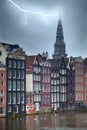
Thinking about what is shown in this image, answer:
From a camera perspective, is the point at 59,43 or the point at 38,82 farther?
the point at 59,43

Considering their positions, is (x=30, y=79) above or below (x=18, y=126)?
above

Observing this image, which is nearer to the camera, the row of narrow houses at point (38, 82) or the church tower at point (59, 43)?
the row of narrow houses at point (38, 82)

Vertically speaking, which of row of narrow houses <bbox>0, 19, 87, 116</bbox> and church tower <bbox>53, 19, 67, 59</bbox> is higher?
church tower <bbox>53, 19, 67, 59</bbox>

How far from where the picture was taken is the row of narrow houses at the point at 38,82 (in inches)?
3580

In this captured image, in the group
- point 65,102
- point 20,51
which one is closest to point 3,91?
point 20,51

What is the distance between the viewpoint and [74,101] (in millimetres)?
118250

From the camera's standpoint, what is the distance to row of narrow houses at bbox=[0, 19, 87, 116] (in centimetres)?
9094

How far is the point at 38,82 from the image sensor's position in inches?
4043

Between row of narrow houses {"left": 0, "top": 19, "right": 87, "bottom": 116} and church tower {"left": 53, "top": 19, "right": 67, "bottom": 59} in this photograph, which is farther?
church tower {"left": 53, "top": 19, "right": 67, "bottom": 59}

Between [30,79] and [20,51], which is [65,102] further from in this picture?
[20,51]

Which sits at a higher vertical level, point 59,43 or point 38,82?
point 59,43

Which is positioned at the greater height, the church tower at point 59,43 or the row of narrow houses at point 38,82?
the church tower at point 59,43

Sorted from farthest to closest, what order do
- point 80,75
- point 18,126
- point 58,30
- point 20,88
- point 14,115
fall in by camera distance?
point 58,30, point 80,75, point 20,88, point 14,115, point 18,126

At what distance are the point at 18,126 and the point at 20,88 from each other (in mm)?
28044
